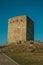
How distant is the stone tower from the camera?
5125 cm

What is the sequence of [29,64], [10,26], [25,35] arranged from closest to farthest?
[29,64]
[25,35]
[10,26]

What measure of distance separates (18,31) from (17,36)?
1530mm

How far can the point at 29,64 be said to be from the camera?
1730cm

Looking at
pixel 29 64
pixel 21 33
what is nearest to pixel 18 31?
pixel 21 33

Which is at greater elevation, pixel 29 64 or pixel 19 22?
pixel 19 22

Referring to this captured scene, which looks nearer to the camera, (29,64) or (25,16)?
(29,64)

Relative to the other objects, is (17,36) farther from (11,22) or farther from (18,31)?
(11,22)

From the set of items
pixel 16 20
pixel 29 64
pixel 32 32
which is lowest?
pixel 29 64

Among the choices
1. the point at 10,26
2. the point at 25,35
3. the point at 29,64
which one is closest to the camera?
the point at 29,64

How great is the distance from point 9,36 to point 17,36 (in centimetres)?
365

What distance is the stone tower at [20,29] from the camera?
5125 centimetres

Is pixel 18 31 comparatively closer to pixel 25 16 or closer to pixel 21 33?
pixel 21 33

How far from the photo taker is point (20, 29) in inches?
2034

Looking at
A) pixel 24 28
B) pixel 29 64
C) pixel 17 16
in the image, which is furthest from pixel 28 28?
pixel 29 64
